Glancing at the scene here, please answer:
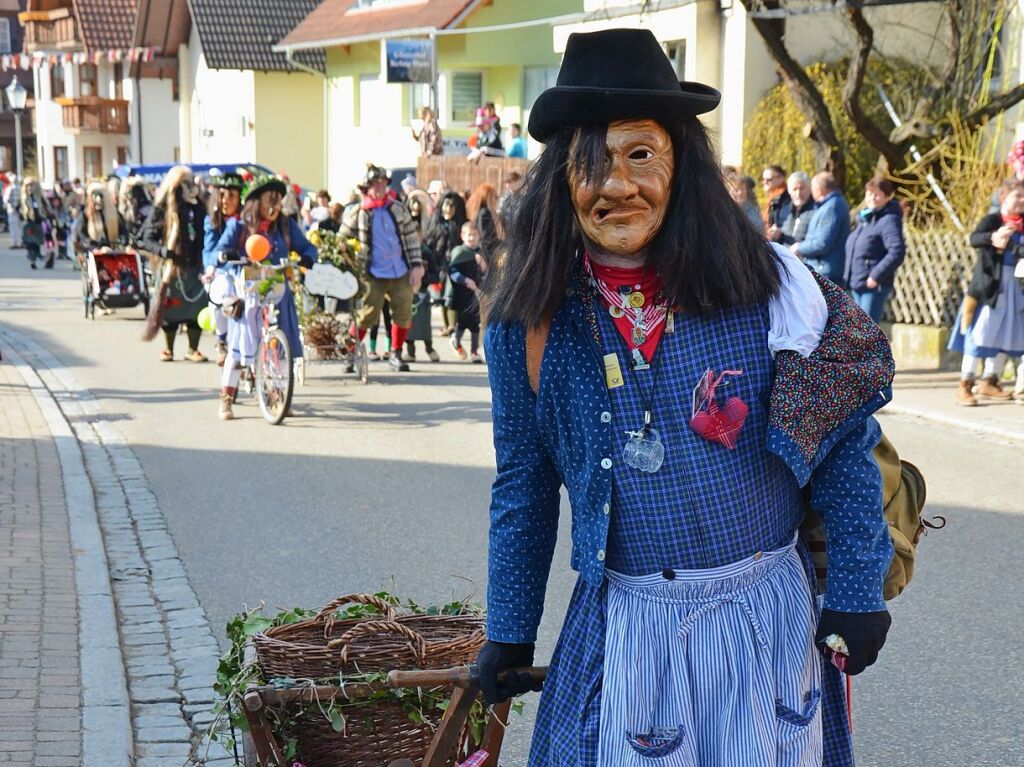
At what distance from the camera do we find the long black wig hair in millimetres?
2439

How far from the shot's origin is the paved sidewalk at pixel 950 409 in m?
10.2

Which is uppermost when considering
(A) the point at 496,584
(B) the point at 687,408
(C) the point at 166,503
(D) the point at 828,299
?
(D) the point at 828,299

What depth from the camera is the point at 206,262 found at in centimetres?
1128

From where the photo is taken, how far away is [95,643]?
5.41 m

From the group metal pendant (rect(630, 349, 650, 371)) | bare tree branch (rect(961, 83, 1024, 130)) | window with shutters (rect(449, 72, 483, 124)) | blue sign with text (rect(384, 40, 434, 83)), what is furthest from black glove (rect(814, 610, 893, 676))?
window with shutters (rect(449, 72, 483, 124))

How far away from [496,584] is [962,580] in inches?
167

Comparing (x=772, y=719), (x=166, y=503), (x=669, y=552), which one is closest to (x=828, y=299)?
(x=669, y=552)

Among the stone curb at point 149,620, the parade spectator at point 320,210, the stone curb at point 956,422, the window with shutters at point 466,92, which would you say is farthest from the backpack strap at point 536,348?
the window with shutters at point 466,92

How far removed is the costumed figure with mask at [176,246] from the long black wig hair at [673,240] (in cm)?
1111

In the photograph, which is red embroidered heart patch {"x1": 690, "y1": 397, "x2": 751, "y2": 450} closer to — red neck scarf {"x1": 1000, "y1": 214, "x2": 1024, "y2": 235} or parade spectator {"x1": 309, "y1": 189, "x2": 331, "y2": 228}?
red neck scarf {"x1": 1000, "y1": 214, "x2": 1024, "y2": 235}

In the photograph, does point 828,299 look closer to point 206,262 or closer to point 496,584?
point 496,584

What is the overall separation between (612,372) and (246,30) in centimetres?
3689

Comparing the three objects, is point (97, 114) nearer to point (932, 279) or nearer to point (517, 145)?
point (517, 145)

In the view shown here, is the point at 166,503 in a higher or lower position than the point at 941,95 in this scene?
lower
